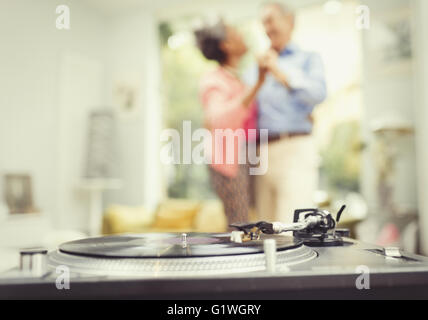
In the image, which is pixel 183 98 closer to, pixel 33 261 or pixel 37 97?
pixel 37 97

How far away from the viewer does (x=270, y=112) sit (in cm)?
409

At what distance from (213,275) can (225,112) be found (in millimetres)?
2785

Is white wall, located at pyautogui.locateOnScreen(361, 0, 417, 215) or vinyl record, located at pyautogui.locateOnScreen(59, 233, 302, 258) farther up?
white wall, located at pyautogui.locateOnScreen(361, 0, 417, 215)

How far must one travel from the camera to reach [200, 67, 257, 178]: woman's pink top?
2.88 m

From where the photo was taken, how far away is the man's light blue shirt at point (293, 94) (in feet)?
10.6

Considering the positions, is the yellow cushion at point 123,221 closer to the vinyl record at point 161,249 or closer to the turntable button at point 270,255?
the vinyl record at point 161,249

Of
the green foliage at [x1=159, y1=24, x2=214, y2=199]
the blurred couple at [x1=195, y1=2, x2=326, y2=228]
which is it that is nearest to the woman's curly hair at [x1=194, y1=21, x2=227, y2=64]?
the blurred couple at [x1=195, y1=2, x2=326, y2=228]

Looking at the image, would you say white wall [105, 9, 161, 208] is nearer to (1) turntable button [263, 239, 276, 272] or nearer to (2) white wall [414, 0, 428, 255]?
(2) white wall [414, 0, 428, 255]

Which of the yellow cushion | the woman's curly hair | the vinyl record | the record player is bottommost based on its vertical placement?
the yellow cushion

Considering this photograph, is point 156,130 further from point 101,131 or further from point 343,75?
point 343,75

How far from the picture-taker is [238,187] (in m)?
2.60

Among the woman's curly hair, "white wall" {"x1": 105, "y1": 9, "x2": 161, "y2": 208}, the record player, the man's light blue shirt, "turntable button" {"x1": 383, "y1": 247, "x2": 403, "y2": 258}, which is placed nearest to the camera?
the record player

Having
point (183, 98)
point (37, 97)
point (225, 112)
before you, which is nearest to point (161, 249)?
point (225, 112)
